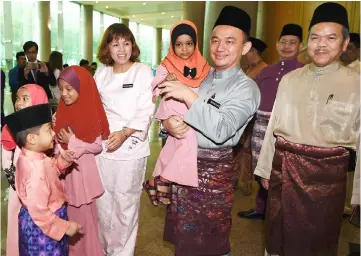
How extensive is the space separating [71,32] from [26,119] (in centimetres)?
1557

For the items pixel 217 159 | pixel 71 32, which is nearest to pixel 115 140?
pixel 217 159

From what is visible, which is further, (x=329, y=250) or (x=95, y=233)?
(x=95, y=233)

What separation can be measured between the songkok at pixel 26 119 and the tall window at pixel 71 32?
48.1 feet

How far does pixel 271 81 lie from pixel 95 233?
1.83 metres

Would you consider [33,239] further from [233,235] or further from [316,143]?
[233,235]

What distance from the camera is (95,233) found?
2176 millimetres

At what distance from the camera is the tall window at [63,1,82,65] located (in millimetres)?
15328

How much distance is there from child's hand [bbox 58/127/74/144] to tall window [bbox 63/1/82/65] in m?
14.3

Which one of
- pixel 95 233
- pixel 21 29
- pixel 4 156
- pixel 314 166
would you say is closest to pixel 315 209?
pixel 314 166

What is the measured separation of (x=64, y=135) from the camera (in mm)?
1988

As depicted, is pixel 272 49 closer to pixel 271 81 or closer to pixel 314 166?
pixel 271 81


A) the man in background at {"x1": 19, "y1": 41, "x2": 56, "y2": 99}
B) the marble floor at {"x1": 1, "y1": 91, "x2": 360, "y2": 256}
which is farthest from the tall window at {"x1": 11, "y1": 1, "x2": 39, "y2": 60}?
the marble floor at {"x1": 1, "y1": 91, "x2": 360, "y2": 256}

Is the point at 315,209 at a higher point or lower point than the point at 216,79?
lower

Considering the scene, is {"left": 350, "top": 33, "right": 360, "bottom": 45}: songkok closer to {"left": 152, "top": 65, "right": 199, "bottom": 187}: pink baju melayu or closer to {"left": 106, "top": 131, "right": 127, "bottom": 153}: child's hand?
{"left": 152, "top": 65, "right": 199, "bottom": 187}: pink baju melayu
